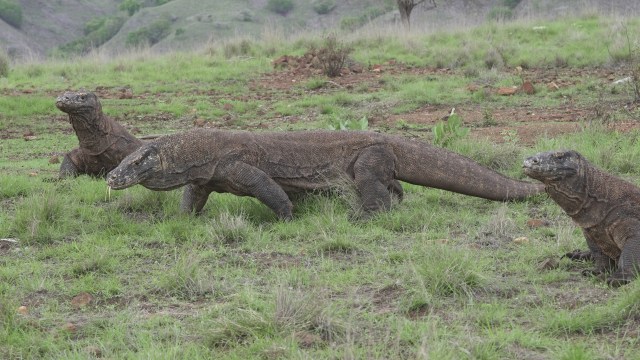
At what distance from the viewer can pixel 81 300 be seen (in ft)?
16.5

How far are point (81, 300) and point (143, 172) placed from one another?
181 cm

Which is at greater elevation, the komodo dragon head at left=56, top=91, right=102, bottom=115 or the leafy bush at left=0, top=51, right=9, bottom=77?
the komodo dragon head at left=56, top=91, right=102, bottom=115

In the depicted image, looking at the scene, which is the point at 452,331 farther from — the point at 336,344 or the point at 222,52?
the point at 222,52

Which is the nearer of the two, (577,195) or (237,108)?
(577,195)

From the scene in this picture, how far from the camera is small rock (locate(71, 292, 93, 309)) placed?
A: 4.99 metres

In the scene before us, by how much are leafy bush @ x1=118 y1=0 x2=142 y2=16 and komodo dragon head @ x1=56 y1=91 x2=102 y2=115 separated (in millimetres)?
63820

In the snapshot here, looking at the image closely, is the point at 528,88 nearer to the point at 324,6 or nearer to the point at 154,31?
the point at 154,31

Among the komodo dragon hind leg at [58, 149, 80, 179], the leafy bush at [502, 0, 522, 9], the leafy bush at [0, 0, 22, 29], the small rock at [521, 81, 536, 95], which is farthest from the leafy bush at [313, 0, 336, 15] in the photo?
the komodo dragon hind leg at [58, 149, 80, 179]

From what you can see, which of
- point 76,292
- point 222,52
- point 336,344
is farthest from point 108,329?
point 222,52

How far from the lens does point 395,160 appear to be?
7.08m

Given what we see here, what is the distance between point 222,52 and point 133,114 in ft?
21.5

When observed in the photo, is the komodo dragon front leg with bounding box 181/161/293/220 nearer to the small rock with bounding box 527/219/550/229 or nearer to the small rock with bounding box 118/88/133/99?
the small rock with bounding box 527/219/550/229

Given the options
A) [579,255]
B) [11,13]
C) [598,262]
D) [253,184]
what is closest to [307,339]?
[598,262]

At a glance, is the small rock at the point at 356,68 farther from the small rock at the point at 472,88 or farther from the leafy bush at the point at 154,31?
the leafy bush at the point at 154,31
